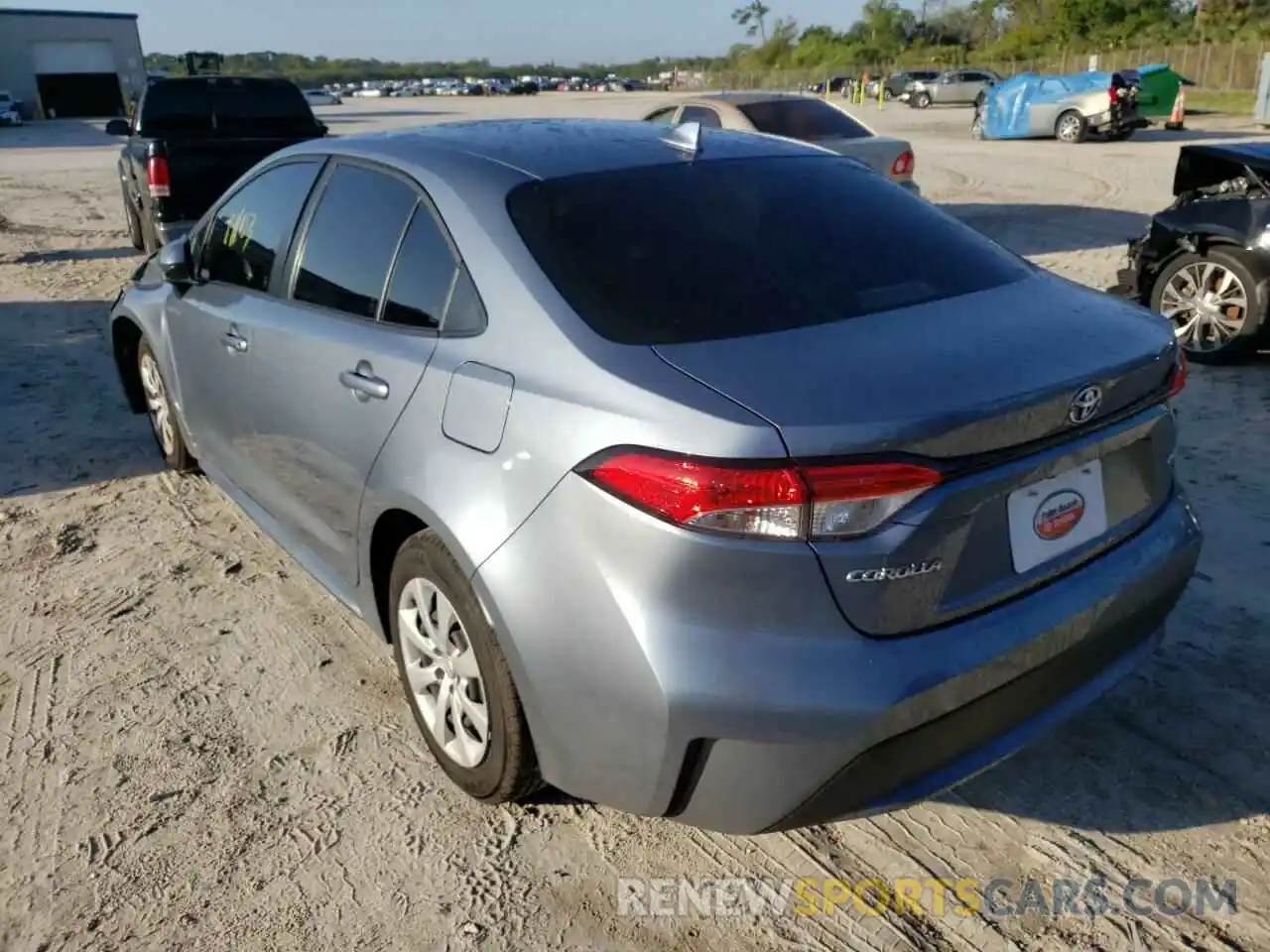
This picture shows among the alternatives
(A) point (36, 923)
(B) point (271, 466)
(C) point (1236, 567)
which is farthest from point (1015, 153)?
(A) point (36, 923)

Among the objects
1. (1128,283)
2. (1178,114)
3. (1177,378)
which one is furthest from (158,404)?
(1178,114)

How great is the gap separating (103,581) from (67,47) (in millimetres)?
59465

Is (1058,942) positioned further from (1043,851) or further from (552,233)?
(552,233)

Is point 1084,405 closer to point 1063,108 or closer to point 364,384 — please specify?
point 364,384

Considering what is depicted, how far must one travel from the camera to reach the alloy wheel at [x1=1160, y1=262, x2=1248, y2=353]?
6.11 m

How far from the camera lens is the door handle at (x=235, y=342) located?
361 cm

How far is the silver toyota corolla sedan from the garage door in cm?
5985

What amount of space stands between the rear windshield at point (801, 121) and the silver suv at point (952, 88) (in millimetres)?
33995

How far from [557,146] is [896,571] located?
1.71 meters

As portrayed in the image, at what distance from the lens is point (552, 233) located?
2.62 m

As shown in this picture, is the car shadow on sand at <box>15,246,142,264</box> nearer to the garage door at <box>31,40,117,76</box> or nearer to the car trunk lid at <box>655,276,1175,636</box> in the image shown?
the car trunk lid at <box>655,276,1175,636</box>

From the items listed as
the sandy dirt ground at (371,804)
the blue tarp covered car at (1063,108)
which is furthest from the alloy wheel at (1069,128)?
the sandy dirt ground at (371,804)

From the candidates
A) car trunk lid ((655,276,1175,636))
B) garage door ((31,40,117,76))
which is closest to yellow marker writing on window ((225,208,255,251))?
car trunk lid ((655,276,1175,636))
